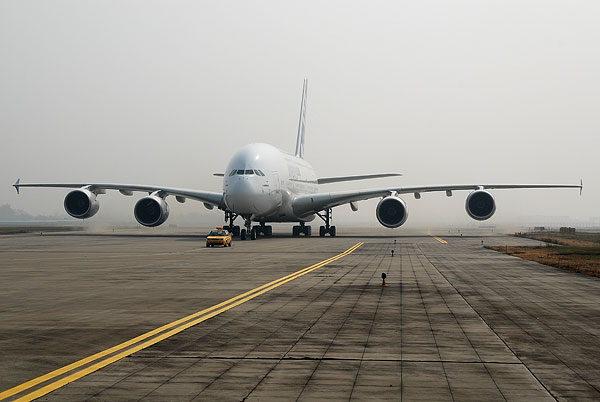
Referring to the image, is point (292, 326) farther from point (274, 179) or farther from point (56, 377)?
point (274, 179)

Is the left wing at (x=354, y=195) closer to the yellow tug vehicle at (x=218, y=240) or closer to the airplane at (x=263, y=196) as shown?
the airplane at (x=263, y=196)

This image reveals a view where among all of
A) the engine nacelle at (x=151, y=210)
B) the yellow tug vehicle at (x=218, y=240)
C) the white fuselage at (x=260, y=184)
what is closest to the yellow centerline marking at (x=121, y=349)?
the yellow tug vehicle at (x=218, y=240)

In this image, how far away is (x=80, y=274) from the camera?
2309 cm

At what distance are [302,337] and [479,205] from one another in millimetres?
44640

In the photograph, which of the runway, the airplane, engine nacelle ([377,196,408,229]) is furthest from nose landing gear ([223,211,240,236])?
the runway

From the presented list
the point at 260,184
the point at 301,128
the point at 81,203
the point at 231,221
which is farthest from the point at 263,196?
the point at 301,128

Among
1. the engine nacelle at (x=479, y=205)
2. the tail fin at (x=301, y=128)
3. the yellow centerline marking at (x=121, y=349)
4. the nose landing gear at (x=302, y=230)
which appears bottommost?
the yellow centerline marking at (x=121, y=349)

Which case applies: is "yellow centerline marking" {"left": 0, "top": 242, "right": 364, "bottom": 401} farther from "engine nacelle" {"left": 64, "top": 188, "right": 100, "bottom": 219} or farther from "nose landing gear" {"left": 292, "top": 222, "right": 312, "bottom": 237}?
"nose landing gear" {"left": 292, "top": 222, "right": 312, "bottom": 237}

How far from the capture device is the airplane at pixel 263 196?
48375mm

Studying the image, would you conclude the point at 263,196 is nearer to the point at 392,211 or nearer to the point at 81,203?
the point at 392,211

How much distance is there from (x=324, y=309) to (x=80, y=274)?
11800 millimetres

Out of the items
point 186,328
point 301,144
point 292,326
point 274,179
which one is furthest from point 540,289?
point 301,144

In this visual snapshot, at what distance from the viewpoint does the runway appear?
7641mm

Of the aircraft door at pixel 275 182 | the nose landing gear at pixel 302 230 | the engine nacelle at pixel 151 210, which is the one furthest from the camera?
the nose landing gear at pixel 302 230
